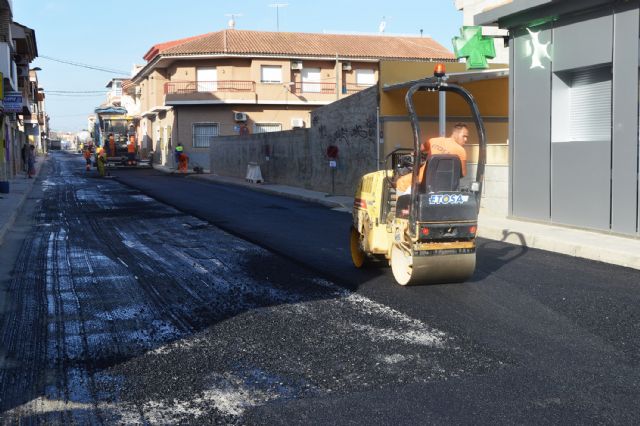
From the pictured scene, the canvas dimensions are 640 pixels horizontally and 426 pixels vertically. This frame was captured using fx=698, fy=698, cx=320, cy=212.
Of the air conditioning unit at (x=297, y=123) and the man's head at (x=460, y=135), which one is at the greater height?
the air conditioning unit at (x=297, y=123)

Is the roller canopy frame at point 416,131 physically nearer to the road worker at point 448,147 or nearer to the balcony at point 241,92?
the road worker at point 448,147

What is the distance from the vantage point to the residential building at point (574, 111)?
11.9m

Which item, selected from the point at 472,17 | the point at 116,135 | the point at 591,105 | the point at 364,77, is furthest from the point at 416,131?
the point at 116,135

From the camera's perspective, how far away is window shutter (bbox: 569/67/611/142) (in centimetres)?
1291

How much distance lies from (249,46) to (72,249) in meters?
37.4

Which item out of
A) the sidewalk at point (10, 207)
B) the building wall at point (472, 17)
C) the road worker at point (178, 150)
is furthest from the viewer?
the road worker at point (178, 150)

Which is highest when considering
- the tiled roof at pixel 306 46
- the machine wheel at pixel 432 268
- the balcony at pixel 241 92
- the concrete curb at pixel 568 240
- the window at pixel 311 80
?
the tiled roof at pixel 306 46

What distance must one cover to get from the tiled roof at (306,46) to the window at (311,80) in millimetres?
1340

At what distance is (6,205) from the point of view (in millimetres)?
18922

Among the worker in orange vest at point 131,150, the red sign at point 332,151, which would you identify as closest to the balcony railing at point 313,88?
the worker in orange vest at point 131,150

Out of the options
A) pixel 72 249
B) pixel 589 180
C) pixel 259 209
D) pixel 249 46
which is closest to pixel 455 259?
pixel 589 180

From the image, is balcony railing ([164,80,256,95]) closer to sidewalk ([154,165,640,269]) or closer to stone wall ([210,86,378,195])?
stone wall ([210,86,378,195])

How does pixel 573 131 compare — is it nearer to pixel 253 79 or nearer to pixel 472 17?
pixel 472 17

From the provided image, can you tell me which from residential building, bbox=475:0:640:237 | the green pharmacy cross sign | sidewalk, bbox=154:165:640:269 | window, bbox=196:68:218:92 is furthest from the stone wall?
window, bbox=196:68:218:92
